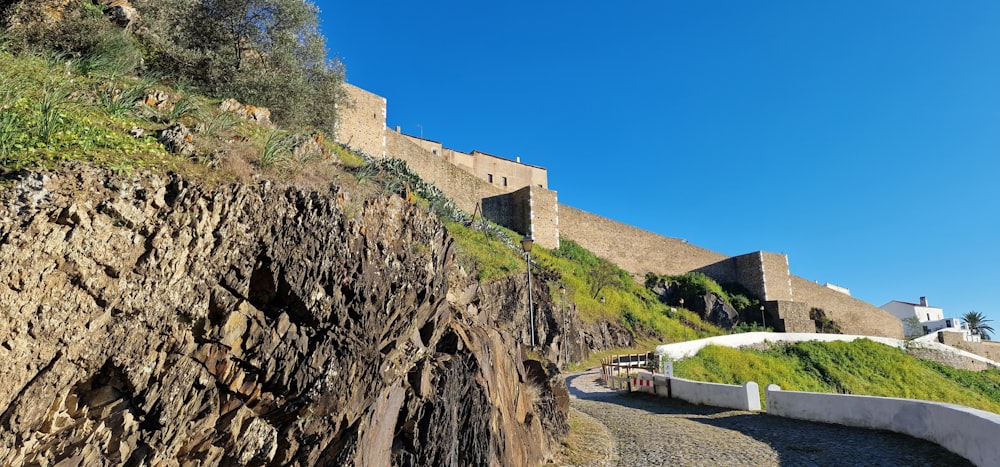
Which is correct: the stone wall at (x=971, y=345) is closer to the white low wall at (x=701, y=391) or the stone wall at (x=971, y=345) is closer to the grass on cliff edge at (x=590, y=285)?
the grass on cliff edge at (x=590, y=285)

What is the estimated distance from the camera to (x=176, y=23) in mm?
11492

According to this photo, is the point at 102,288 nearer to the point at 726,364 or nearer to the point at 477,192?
the point at 726,364

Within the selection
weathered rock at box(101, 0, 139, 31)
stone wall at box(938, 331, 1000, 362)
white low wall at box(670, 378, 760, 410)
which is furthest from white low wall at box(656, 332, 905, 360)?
weathered rock at box(101, 0, 139, 31)

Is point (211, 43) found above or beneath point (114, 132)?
above

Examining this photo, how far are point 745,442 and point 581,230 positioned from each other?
27.6 meters

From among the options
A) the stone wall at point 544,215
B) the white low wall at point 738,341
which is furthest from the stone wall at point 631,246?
the white low wall at point 738,341

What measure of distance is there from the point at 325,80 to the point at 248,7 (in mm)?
2336

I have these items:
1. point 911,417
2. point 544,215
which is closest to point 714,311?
point 544,215

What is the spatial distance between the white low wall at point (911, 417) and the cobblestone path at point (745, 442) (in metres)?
0.19

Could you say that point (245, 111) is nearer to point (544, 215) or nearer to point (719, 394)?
point (719, 394)

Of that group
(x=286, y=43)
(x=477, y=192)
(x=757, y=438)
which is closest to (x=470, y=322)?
(x=757, y=438)

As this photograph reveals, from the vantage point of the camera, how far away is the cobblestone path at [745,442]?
26.0 feet

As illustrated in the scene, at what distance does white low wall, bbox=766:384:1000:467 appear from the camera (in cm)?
653

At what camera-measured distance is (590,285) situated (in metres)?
28.5
